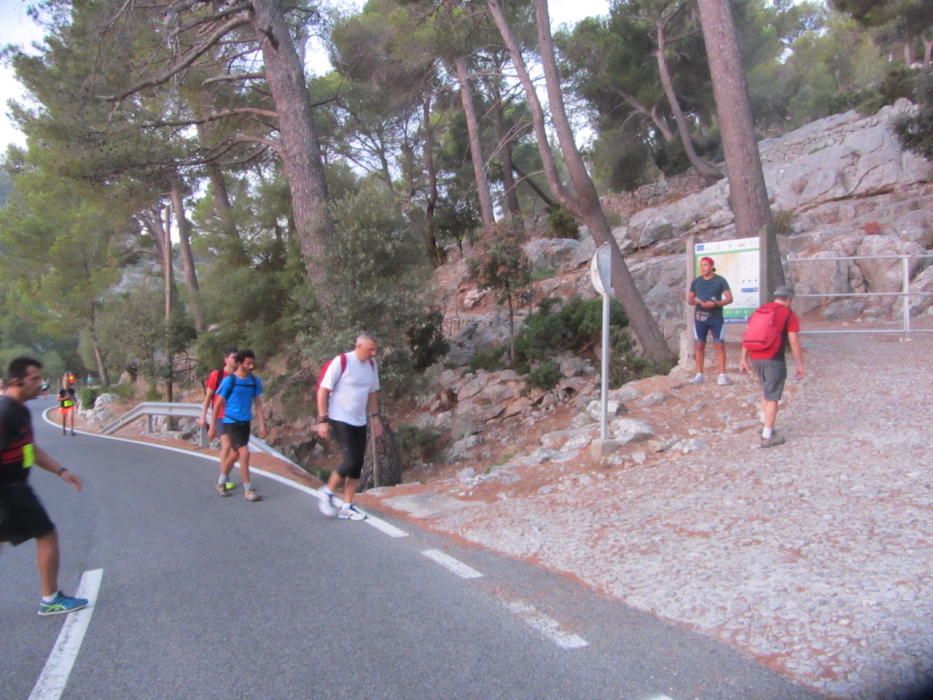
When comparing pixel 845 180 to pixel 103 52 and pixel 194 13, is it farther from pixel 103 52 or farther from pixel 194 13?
pixel 103 52

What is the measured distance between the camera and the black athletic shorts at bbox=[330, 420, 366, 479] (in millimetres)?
7336

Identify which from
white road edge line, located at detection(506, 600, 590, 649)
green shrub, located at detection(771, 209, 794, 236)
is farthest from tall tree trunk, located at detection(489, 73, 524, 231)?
white road edge line, located at detection(506, 600, 590, 649)

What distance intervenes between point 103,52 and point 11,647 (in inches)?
469

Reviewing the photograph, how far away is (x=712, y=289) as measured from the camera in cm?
1015

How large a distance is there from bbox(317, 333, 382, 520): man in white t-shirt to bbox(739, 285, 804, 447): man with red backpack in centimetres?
398

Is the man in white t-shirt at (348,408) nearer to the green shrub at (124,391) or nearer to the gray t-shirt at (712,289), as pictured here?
the gray t-shirt at (712,289)

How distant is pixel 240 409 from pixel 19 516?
421 cm

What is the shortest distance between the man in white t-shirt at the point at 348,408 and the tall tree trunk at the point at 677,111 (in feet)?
86.2

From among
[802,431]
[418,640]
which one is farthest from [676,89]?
[418,640]

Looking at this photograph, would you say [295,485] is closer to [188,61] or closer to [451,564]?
[451,564]

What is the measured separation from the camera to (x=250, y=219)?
19891mm

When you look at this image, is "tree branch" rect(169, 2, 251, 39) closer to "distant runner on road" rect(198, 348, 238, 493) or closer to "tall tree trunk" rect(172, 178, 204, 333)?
"distant runner on road" rect(198, 348, 238, 493)

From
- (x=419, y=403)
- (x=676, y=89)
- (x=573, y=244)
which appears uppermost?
(x=676, y=89)

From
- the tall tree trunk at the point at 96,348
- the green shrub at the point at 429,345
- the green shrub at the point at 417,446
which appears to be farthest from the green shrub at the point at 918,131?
the tall tree trunk at the point at 96,348
